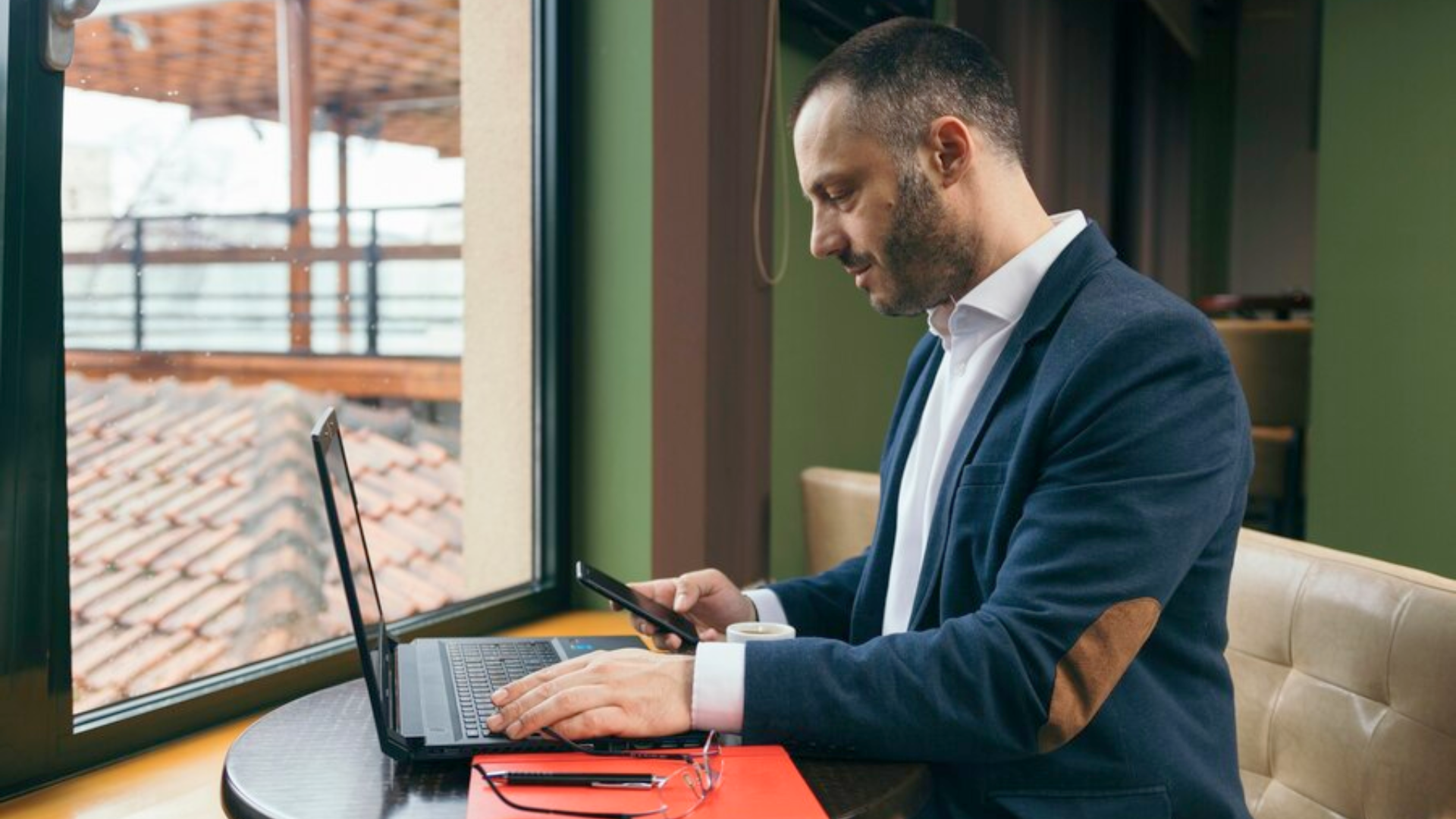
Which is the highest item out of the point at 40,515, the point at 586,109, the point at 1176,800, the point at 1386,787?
the point at 586,109

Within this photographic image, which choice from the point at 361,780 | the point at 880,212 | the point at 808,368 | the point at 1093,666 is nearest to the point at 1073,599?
the point at 1093,666

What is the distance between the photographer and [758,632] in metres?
1.31

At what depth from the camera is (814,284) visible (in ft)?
9.64

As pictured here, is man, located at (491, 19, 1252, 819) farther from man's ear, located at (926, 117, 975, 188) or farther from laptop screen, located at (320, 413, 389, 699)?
laptop screen, located at (320, 413, 389, 699)

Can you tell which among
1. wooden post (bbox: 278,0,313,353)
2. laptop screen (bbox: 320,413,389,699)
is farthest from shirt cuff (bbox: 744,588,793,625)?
wooden post (bbox: 278,0,313,353)

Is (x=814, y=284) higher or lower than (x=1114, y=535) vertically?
higher

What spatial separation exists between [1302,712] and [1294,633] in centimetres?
11

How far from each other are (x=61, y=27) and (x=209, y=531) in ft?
2.31

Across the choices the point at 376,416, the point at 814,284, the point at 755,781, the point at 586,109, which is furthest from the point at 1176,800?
the point at 814,284

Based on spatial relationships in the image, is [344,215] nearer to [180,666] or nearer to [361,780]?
[180,666]

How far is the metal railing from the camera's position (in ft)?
4.98

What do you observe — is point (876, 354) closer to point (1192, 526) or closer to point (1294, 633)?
point (1294, 633)

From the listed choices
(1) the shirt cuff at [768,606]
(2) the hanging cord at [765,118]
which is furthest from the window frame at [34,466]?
(2) the hanging cord at [765,118]

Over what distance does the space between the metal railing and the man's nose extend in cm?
86
